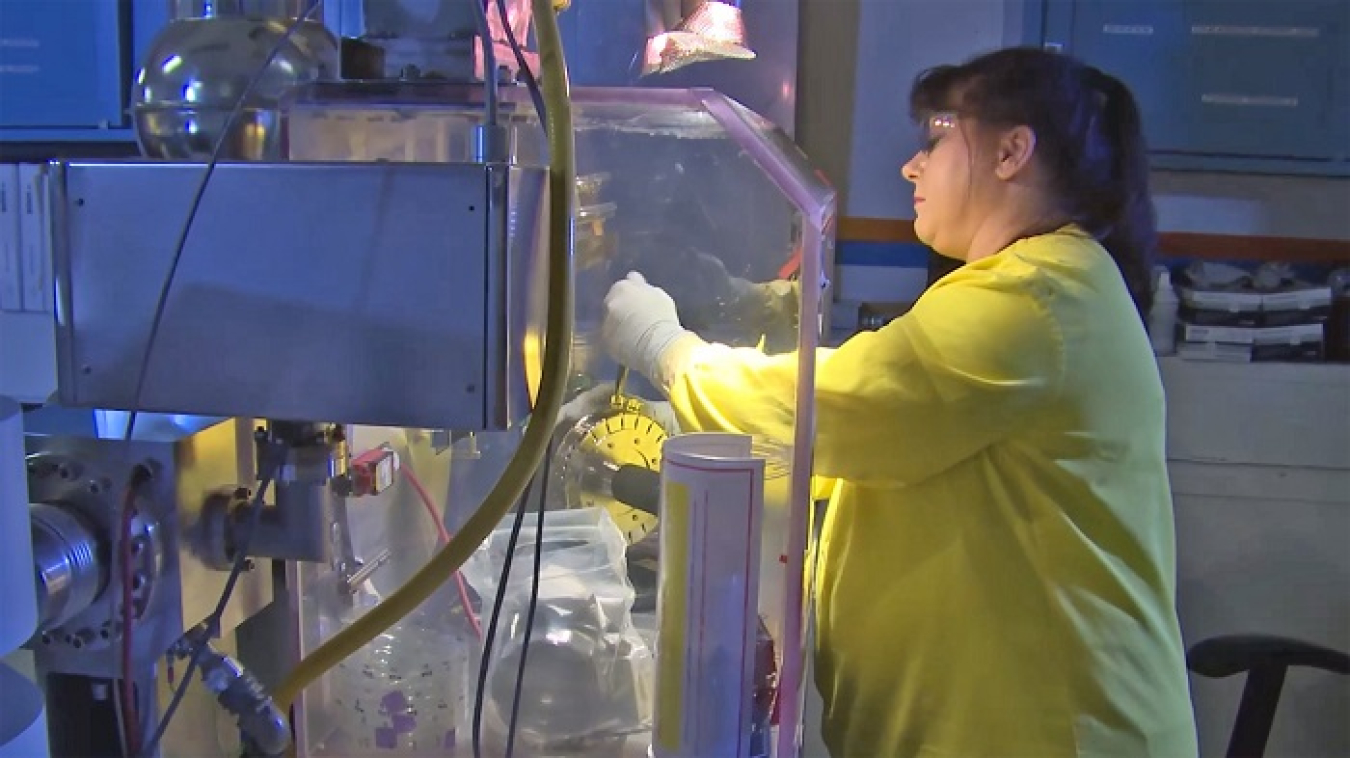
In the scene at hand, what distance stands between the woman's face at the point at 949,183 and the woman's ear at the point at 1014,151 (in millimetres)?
17

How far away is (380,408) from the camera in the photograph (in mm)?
689

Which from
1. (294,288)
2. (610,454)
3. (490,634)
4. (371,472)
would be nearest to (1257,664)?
(610,454)

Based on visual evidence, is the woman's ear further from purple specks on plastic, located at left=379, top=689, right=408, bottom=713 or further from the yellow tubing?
purple specks on plastic, located at left=379, top=689, right=408, bottom=713

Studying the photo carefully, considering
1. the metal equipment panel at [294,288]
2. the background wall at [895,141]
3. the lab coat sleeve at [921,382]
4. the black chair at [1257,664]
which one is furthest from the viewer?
the background wall at [895,141]

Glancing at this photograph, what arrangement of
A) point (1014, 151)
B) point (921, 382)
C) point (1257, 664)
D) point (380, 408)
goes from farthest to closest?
point (1257, 664) < point (1014, 151) < point (921, 382) < point (380, 408)

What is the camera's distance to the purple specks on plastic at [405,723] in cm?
99

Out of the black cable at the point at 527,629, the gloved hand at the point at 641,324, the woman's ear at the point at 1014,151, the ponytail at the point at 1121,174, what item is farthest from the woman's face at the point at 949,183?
the black cable at the point at 527,629

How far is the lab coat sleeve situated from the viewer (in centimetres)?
103

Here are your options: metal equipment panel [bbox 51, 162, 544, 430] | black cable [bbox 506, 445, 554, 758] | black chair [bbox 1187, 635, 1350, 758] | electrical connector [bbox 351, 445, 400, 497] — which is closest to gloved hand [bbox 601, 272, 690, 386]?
black cable [bbox 506, 445, 554, 758]

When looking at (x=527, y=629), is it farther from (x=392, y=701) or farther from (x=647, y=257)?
(x=647, y=257)

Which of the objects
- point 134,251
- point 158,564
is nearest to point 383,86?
point 134,251

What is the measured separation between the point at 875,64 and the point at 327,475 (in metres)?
1.59

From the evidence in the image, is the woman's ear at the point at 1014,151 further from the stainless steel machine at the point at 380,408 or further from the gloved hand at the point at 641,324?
the gloved hand at the point at 641,324

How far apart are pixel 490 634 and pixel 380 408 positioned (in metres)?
0.32
